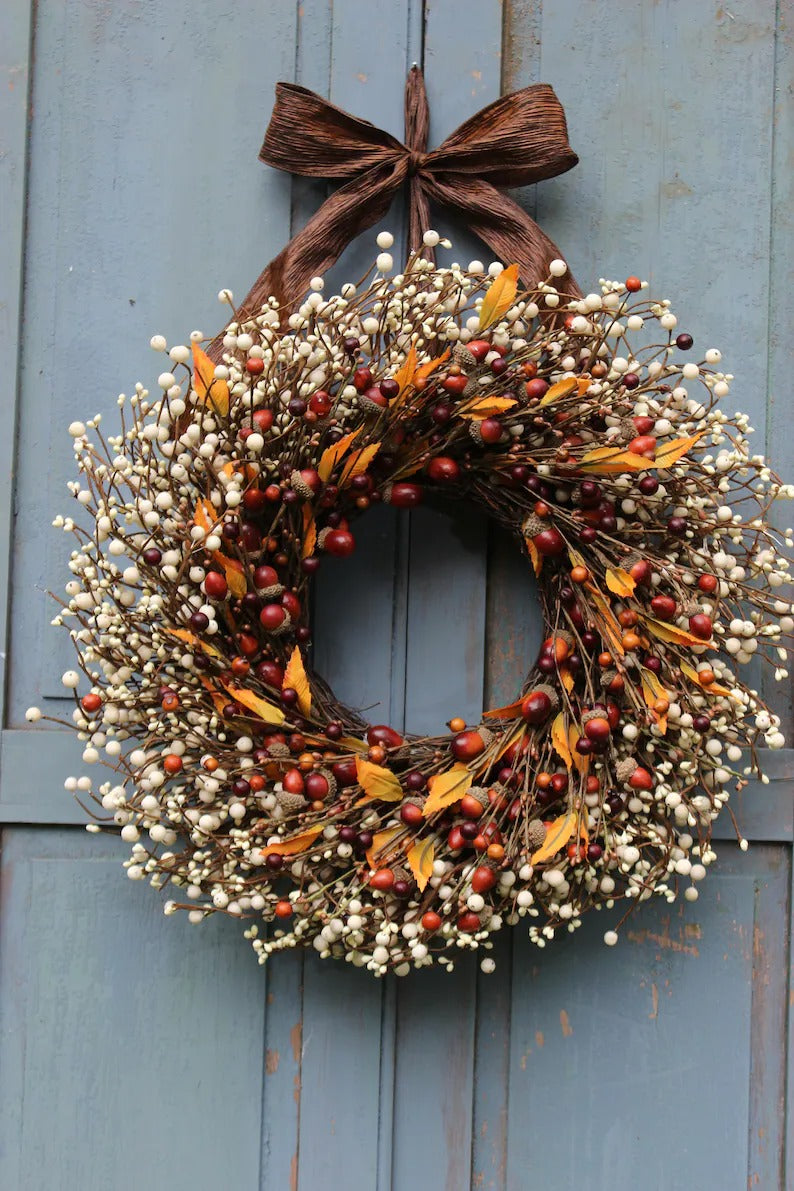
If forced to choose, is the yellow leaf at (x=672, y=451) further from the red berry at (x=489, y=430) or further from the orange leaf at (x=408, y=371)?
the orange leaf at (x=408, y=371)

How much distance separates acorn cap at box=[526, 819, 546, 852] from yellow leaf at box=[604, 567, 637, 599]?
10.8 inches

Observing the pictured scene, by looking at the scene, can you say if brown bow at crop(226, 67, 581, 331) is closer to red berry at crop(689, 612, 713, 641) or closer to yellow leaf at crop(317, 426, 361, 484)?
yellow leaf at crop(317, 426, 361, 484)

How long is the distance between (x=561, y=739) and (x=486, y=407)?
0.39 meters

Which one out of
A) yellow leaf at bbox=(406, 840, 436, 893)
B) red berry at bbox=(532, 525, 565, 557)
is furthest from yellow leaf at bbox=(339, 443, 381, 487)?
yellow leaf at bbox=(406, 840, 436, 893)

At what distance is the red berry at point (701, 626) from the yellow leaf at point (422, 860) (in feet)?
1.25

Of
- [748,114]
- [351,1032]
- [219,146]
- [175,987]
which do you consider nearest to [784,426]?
[748,114]

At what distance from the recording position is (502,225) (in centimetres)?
123

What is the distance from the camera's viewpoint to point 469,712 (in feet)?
4.14

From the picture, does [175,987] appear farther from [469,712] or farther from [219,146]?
[219,146]

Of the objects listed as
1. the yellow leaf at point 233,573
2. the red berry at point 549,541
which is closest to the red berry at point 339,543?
the yellow leaf at point 233,573

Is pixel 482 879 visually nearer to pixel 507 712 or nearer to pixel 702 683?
pixel 507 712

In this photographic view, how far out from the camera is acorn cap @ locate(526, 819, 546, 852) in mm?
1041

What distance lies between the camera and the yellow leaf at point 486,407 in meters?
1.07

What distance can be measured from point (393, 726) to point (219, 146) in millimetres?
826
